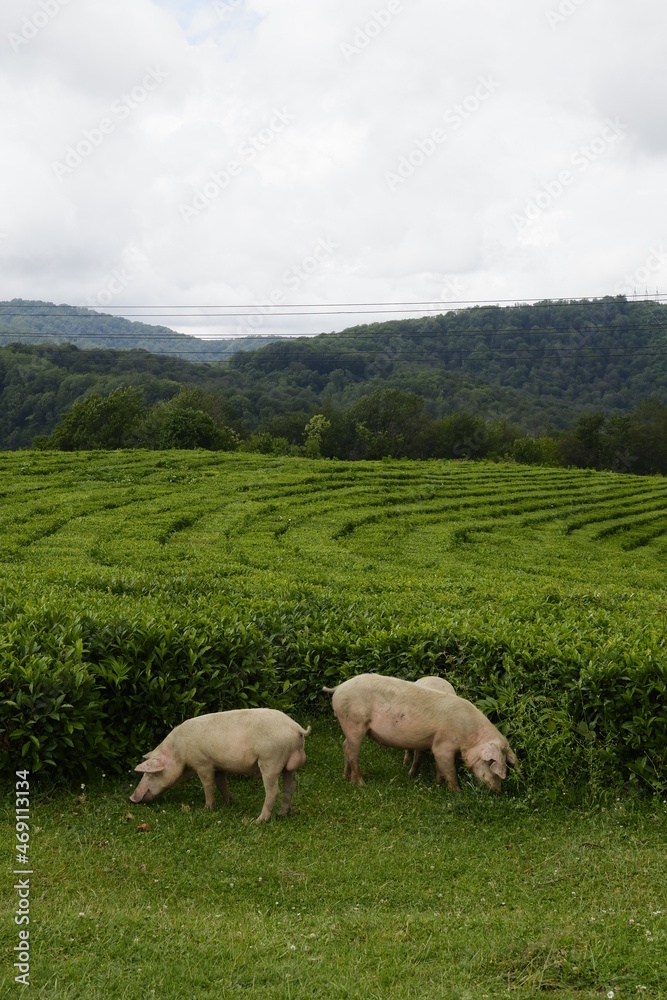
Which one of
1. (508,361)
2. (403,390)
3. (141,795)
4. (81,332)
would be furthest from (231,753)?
Answer: (81,332)

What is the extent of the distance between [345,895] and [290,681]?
2981 mm

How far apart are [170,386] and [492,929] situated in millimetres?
72914

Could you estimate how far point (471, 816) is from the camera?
5566 mm

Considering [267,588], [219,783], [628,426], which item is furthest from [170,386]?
[219,783]

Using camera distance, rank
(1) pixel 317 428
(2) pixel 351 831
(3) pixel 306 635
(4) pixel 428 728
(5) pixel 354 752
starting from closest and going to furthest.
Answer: (2) pixel 351 831 → (4) pixel 428 728 → (5) pixel 354 752 → (3) pixel 306 635 → (1) pixel 317 428

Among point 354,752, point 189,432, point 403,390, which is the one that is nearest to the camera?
point 354,752

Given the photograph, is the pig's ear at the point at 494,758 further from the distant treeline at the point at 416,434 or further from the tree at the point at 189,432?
the distant treeline at the point at 416,434

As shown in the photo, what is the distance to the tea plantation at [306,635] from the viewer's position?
5961 mm

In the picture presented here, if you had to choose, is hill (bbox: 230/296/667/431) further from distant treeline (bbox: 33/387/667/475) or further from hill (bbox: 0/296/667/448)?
distant treeline (bbox: 33/387/667/475)

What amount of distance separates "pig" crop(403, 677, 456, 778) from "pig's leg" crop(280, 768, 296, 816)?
1251 millimetres

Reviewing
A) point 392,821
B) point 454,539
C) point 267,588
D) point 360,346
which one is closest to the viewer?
point 392,821

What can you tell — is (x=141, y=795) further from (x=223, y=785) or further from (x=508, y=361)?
(x=508, y=361)

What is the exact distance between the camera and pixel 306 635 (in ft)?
25.8

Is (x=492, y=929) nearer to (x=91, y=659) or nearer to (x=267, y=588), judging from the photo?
(x=91, y=659)
